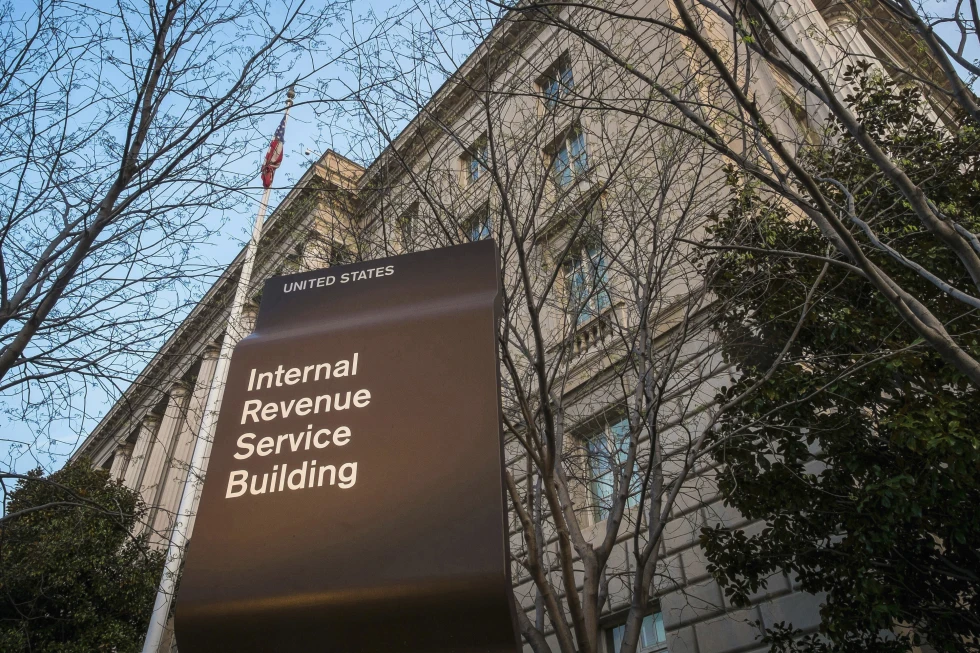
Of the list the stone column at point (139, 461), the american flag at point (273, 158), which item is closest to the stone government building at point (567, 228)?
the american flag at point (273, 158)

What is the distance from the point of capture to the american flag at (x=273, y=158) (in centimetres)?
1620

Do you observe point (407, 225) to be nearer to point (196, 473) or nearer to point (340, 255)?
point (340, 255)

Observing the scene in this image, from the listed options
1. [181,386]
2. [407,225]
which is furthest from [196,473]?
[181,386]

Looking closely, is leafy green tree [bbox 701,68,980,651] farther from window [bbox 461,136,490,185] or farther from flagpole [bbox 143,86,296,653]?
flagpole [bbox 143,86,296,653]

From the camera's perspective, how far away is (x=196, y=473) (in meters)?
11.3

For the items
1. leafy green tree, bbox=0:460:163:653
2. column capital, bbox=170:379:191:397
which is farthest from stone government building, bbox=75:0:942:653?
leafy green tree, bbox=0:460:163:653

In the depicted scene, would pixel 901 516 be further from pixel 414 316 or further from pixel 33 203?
pixel 33 203

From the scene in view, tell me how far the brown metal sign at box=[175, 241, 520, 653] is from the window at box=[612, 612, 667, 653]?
27.4ft

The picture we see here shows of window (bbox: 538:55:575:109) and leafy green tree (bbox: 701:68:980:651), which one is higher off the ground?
window (bbox: 538:55:575:109)

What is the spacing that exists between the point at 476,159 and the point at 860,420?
4.65 meters

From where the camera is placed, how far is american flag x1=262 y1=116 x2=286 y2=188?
53.1ft

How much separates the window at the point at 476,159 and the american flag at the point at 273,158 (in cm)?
430

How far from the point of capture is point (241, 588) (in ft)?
6.25

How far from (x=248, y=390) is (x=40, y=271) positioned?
4.92m
